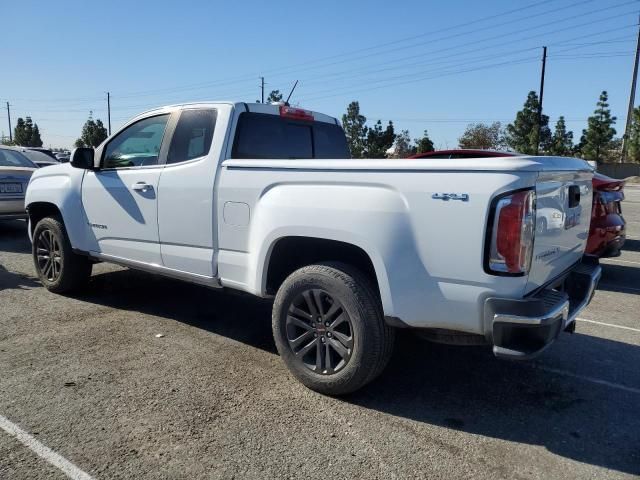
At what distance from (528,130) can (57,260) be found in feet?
171

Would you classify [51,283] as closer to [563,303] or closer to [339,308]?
[339,308]

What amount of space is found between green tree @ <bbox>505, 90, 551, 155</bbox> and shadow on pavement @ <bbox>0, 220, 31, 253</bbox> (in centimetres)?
4507

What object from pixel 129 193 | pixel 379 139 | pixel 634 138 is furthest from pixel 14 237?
pixel 634 138

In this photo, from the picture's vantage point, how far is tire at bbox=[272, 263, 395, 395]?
321 cm

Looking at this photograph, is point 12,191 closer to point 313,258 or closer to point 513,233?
point 313,258

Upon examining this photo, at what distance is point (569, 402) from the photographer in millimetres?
3496

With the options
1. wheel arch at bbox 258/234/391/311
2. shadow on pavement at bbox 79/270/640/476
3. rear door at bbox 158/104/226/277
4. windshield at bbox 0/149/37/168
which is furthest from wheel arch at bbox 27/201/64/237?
windshield at bbox 0/149/37/168

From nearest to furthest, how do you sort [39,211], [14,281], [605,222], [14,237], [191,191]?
[191,191], [39,211], [14,281], [605,222], [14,237]

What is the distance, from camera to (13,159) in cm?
1000

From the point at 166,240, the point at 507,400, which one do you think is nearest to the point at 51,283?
the point at 166,240

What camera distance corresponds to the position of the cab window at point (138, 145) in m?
4.66

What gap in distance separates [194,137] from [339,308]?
201 cm

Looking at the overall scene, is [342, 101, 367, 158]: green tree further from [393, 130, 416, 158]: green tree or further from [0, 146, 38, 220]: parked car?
[0, 146, 38, 220]: parked car

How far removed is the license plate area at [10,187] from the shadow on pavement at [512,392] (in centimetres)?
506
